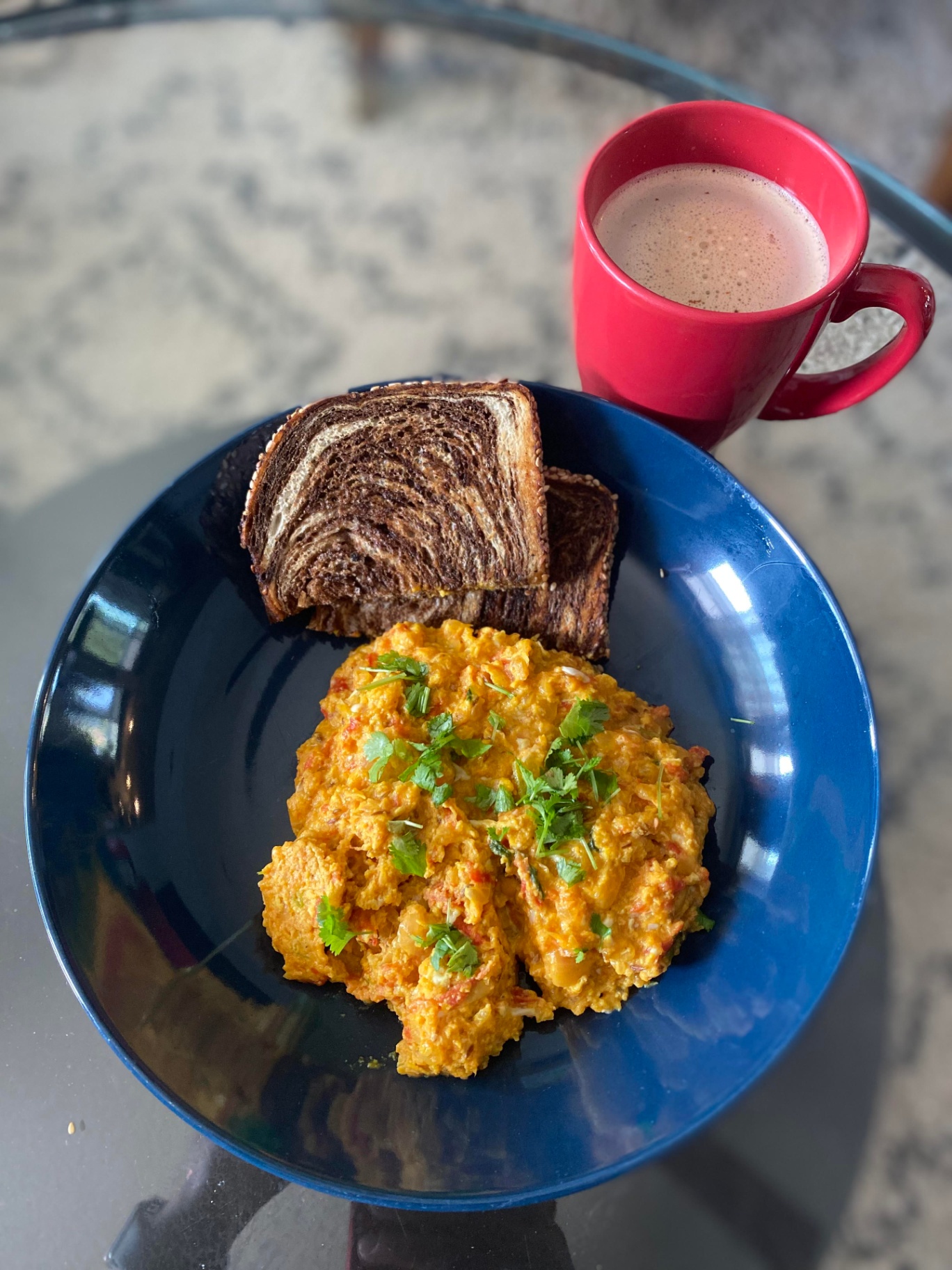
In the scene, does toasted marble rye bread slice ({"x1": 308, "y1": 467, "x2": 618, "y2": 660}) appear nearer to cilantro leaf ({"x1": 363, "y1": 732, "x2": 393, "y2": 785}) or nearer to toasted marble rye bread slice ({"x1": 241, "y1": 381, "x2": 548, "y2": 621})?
toasted marble rye bread slice ({"x1": 241, "y1": 381, "x2": 548, "y2": 621})

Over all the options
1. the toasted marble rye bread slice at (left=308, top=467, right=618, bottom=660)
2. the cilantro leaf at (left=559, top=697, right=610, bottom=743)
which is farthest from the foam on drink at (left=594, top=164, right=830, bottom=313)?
the cilantro leaf at (left=559, top=697, right=610, bottom=743)

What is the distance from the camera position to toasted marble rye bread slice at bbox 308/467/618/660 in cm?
165

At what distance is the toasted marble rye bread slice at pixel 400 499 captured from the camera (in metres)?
1.61

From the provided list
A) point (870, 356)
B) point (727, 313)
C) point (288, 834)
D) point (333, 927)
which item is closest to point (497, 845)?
point (333, 927)

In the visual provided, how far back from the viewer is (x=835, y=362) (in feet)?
6.41

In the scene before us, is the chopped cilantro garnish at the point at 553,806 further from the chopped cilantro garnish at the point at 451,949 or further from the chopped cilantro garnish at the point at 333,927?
the chopped cilantro garnish at the point at 333,927

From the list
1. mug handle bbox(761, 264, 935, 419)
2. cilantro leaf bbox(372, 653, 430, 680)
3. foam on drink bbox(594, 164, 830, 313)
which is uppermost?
foam on drink bbox(594, 164, 830, 313)

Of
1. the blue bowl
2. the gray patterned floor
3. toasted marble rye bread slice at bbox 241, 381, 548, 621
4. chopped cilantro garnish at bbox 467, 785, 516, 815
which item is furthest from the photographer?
the gray patterned floor

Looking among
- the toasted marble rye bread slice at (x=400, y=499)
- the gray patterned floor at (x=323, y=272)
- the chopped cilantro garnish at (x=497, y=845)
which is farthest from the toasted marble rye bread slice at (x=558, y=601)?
the gray patterned floor at (x=323, y=272)

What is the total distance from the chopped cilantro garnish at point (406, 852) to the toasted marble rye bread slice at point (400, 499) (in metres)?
0.47

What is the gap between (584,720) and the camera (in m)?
1.44

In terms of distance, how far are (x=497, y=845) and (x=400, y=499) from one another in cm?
64

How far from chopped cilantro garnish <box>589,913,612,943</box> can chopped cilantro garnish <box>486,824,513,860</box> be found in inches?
5.8

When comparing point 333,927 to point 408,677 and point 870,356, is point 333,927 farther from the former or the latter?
point 870,356
